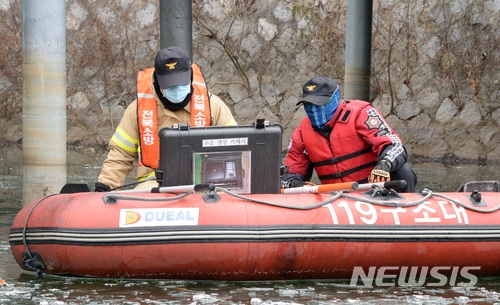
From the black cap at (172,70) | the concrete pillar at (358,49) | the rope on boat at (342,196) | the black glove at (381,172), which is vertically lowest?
the rope on boat at (342,196)

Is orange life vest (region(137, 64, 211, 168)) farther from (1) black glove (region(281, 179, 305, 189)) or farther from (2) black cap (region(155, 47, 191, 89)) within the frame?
(1) black glove (region(281, 179, 305, 189))

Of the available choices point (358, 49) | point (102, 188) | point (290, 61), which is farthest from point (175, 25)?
point (290, 61)

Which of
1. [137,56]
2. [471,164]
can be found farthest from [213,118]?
[137,56]

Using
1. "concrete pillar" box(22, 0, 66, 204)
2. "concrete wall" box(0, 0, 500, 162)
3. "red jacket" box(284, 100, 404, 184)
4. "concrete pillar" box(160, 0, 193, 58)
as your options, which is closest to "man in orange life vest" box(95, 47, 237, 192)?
"red jacket" box(284, 100, 404, 184)

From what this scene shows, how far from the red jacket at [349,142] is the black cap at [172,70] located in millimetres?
979

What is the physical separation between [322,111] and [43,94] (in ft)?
8.28

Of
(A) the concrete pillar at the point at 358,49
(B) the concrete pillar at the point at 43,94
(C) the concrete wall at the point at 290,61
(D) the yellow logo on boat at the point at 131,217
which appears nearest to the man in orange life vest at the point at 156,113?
(D) the yellow logo on boat at the point at 131,217

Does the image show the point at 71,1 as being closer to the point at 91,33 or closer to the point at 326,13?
the point at 91,33

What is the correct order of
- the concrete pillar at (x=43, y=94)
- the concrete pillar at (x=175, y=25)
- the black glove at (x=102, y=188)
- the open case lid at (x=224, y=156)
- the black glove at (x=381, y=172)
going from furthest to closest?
the concrete pillar at (x=175, y=25) → the concrete pillar at (x=43, y=94) → the black glove at (x=102, y=188) → the black glove at (x=381, y=172) → the open case lid at (x=224, y=156)

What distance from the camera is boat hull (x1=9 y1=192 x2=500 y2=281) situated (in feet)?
19.7

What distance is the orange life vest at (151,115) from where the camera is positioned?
681 cm

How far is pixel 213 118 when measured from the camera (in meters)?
6.98

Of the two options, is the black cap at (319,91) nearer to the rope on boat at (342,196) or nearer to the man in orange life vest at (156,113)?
the man in orange life vest at (156,113)

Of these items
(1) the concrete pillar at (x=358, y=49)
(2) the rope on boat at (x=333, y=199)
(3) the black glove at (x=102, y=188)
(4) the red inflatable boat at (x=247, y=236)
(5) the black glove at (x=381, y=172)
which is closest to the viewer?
(4) the red inflatable boat at (x=247, y=236)
